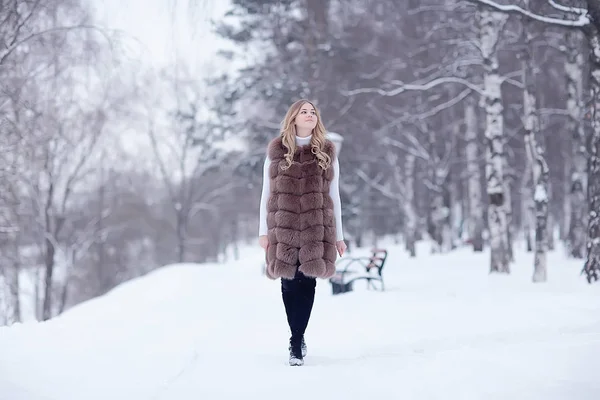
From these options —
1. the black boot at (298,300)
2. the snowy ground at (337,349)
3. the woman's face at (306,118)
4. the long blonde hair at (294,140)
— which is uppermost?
the woman's face at (306,118)

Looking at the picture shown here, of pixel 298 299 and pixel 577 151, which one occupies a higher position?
pixel 577 151

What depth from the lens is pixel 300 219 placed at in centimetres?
460

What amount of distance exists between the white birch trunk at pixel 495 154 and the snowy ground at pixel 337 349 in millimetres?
1615

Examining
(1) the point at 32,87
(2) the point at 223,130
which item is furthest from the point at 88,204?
(1) the point at 32,87

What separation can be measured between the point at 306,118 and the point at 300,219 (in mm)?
838

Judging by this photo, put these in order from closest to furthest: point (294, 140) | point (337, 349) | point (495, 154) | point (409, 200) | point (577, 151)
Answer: point (294, 140), point (337, 349), point (495, 154), point (577, 151), point (409, 200)

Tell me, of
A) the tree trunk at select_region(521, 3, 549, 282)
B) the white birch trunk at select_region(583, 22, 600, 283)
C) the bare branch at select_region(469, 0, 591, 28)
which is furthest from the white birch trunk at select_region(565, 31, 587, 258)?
the bare branch at select_region(469, 0, 591, 28)

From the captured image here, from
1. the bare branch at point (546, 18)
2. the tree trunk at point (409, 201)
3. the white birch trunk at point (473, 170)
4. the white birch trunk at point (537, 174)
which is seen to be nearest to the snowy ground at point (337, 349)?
the white birch trunk at point (537, 174)

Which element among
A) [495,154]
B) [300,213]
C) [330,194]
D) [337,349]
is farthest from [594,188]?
[300,213]

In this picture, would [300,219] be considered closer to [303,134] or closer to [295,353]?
[303,134]

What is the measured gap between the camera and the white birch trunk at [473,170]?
63.6 feet

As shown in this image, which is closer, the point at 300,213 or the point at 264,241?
the point at 300,213

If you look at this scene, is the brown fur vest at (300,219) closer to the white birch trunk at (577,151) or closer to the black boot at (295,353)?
the black boot at (295,353)

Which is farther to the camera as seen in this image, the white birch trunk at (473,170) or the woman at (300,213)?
the white birch trunk at (473,170)
